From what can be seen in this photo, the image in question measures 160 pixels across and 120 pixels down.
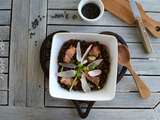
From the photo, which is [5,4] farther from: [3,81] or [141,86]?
[141,86]

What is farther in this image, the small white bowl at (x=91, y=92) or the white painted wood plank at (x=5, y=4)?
the white painted wood plank at (x=5, y=4)

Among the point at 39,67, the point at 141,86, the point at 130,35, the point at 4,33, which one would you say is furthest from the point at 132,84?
the point at 4,33

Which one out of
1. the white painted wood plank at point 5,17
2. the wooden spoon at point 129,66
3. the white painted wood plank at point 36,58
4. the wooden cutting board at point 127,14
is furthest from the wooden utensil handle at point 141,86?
the white painted wood plank at point 5,17

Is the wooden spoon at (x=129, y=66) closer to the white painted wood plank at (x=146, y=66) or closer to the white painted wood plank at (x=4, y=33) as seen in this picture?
the white painted wood plank at (x=146, y=66)

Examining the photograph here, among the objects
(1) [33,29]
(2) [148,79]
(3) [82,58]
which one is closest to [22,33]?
(1) [33,29]

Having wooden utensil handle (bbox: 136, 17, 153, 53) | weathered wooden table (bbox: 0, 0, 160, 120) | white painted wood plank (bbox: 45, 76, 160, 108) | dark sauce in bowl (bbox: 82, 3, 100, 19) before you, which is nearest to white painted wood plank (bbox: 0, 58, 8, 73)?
weathered wooden table (bbox: 0, 0, 160, 120)

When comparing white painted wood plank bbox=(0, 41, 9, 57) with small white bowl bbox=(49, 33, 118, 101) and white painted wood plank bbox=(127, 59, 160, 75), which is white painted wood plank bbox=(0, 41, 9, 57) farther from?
white painted wood plank bbox=(127, 59, 160, 75)

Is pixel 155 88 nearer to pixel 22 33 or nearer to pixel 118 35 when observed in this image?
pixel 118 35
